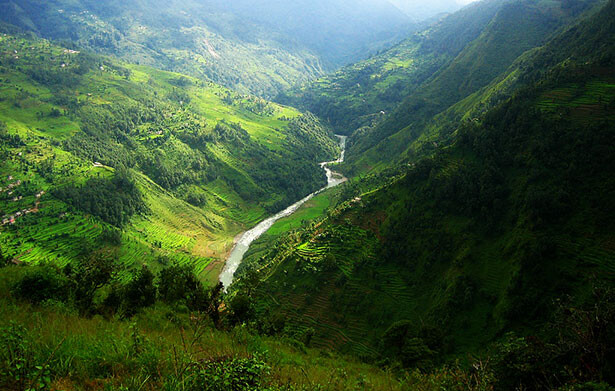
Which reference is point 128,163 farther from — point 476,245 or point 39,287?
point 476,245

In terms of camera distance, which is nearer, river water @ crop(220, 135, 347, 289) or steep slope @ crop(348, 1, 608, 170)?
river water @ crop(220, 135, 347, 289)

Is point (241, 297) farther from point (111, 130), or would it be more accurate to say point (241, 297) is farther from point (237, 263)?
point (111, 130)

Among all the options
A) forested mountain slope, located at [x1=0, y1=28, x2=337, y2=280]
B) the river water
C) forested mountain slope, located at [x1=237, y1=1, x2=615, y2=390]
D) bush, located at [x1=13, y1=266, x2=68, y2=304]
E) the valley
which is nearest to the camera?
the valley

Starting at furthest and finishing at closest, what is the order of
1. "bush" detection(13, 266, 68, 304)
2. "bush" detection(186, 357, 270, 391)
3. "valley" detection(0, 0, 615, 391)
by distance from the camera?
"bush" detection(13, 266, 68, 304) < "valley" detection(0, 0, 615, 391) < "bush" detection(186, 357, 270, 391)

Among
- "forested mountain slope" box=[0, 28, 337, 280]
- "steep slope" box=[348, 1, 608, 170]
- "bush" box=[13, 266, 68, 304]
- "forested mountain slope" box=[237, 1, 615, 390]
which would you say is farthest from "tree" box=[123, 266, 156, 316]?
"steep slope" box=[348, 1, 608, 170]

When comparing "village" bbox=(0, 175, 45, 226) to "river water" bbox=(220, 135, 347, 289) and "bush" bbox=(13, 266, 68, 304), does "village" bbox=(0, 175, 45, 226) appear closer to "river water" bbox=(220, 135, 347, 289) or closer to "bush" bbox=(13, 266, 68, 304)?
"river water" bbox=(220, 135, 347, 289)

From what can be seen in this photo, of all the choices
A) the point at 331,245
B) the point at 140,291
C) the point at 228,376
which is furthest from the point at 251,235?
the point at 228,376
